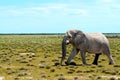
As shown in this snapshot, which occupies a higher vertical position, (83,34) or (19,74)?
(83,34)

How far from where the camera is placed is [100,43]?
990 inches

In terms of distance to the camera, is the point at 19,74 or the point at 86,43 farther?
the point at 86,43

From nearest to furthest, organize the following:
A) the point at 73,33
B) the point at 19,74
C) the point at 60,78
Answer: the point at 60,78 → the point at 19,74 → the point at 73,33

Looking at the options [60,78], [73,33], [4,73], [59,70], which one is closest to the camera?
[60,78]

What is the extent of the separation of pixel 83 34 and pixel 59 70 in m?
4.30

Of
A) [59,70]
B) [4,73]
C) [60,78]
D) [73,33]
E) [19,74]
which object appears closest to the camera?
[60,78]

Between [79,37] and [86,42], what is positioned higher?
[79,37]

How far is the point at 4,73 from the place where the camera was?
2008 centimetres

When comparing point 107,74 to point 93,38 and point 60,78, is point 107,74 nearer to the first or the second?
point 60,78

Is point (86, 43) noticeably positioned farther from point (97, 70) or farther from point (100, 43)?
point (97, 70)

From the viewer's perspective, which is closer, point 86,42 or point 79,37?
point 79,37

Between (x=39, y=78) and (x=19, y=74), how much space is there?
156 cm

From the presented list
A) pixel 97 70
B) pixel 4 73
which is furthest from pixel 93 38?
pixel 4 73

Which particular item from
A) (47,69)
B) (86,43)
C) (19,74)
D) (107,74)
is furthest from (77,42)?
(19,74)
